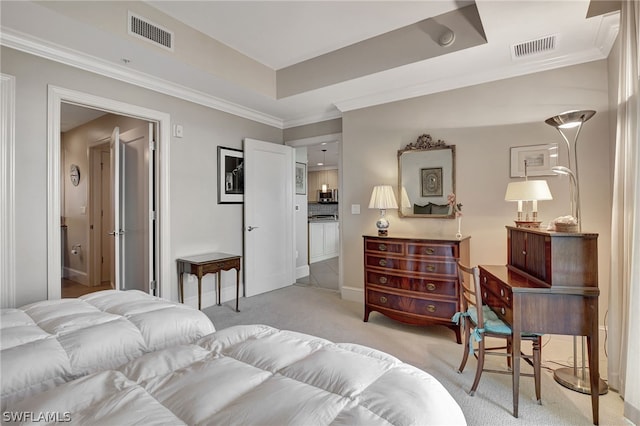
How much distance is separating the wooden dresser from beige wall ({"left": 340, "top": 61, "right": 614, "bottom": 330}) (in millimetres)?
494

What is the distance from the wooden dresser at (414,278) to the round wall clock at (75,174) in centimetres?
490

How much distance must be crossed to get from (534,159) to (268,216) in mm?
3373

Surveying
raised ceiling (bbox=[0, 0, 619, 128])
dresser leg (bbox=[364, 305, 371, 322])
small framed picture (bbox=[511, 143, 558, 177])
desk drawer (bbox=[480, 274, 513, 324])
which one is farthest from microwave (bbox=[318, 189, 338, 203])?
desk drawer (bbox=[480, 274, 513, 324])

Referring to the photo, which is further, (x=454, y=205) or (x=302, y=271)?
(x=302, y=271)

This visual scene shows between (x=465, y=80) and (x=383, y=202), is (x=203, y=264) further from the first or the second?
(x=465, y=80)

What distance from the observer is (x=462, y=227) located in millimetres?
3457

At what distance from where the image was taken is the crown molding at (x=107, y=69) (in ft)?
8.31

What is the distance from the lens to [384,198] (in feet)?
11.9

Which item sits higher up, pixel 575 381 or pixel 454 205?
pixel 454 205

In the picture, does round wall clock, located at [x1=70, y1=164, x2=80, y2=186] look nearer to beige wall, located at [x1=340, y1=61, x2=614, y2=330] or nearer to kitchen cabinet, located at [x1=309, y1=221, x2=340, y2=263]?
kitchen cabinet, located at [x1=309, y1=221, x2=340, y2=263]

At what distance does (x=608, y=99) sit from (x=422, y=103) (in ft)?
5.39

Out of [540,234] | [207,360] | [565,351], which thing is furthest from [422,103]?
[207,360]

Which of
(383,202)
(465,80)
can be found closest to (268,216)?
(383,202)

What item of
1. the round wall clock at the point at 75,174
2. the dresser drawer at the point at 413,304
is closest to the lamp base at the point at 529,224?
the dresser drawer at the point at 413,304
